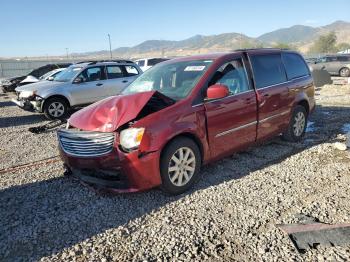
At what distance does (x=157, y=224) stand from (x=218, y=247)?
77cm

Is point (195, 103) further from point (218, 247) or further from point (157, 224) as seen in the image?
point (218, 247)

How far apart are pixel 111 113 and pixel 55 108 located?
722 centimetres

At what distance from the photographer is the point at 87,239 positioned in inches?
137

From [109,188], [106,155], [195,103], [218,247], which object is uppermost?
[195,103]

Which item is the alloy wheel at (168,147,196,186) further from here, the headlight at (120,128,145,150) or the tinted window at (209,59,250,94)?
the tinted window at (209,59,250,94)

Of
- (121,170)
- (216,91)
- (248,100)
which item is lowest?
(121,170)

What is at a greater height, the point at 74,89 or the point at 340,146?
the point at 74,89

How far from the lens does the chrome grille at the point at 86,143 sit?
4141mm

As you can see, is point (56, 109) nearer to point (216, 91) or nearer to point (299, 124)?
point (299, 124)

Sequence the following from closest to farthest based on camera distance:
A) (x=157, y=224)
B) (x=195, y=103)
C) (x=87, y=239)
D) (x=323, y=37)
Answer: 1. (x=87, y=239)
2. (x=157, y=224)
3. (x=195, y=103)
4. (x=323, y=37)

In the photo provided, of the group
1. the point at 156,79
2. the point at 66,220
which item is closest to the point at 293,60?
the point at 156,79

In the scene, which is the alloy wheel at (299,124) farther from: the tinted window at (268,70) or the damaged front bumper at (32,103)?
the damaged front bumper at (32,103)

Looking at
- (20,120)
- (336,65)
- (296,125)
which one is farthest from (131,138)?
(336,65)

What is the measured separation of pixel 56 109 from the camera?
1091 cm
